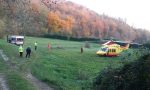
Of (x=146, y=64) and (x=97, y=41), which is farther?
(x=97, y=41)

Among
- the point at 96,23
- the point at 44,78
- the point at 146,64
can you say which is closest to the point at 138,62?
the point at 146,64

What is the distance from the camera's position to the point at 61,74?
2897 cm

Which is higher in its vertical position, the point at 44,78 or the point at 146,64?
the point at 146,64

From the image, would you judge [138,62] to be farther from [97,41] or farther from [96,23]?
[96,23]

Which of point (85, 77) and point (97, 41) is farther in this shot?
point (97, 41)

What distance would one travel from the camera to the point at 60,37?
95875 mm

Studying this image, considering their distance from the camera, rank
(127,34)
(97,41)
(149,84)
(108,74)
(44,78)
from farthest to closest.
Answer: (127,34) → (97,41) → (44,78) → (108,74) → (149,84)

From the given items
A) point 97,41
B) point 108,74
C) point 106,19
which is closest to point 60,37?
point 97,41

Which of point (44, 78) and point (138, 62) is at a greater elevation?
point (138, 62)

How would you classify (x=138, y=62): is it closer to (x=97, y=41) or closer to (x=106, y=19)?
(x=97, y=41)

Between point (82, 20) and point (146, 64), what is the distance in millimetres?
123238

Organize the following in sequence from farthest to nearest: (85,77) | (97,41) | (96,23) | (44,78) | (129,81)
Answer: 1. (96,23)
2. (97,41)
3. (85,77)
4. (44,78)
5. (129,81)

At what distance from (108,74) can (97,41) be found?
236 feet

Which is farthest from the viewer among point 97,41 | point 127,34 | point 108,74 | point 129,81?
point 127,34
